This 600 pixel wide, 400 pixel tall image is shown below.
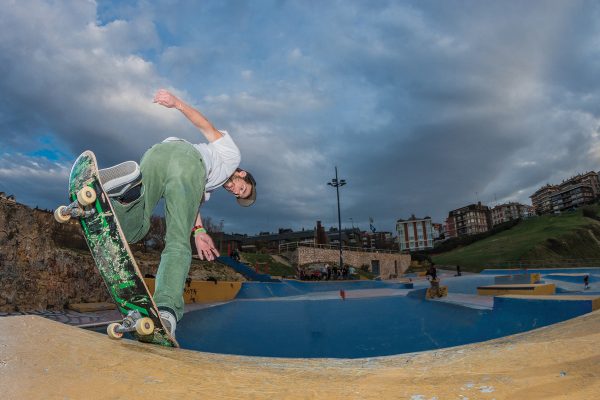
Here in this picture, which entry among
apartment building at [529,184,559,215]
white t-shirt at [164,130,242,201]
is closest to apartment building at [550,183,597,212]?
apartment building at [529,184,559,215]

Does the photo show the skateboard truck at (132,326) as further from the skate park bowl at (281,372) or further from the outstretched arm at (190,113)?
the outstretched arm at (190,113)

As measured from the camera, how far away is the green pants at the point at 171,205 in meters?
2.16

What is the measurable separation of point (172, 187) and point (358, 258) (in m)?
48.7

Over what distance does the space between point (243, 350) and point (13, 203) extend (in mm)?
7356

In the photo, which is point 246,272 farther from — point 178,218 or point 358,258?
point 358,258

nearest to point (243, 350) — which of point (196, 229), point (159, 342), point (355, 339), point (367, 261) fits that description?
point (355, 339)

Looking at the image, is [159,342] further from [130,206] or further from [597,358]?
[597,358]

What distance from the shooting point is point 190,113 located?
2574 mm

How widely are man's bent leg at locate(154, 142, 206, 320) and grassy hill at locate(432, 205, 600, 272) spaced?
5231 centimetres

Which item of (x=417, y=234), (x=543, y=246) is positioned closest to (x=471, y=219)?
(x=417, y=234)

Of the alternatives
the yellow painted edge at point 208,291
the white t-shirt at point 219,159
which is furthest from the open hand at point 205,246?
the yellow painted edge at point 208,291

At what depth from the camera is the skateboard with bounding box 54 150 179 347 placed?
6.44 feet

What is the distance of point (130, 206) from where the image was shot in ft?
7.52

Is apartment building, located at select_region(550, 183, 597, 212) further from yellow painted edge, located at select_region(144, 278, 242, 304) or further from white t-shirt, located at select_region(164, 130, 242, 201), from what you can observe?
white t-shirt, located at select_region(164, 130, 242, 201)
